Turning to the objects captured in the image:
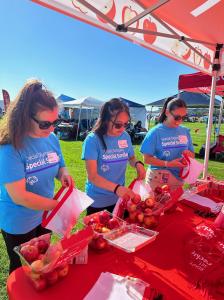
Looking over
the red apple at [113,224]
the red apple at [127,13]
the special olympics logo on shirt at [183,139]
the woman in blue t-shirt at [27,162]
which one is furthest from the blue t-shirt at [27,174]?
the special olympics logo on shirt at [183,139]

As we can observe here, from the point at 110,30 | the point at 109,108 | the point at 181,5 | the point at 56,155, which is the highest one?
the point at 181,5

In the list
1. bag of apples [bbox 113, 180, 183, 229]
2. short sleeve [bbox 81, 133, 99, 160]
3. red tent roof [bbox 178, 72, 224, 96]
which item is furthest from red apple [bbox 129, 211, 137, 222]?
red tent roof [bbox 178, 72, 224, 96]

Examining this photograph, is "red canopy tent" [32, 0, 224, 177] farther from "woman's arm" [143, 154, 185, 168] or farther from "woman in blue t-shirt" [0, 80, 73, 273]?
"woman's arm" [143, 154, 185, 168]

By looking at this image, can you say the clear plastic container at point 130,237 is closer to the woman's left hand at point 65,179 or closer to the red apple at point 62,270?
the red apple at point 62,270

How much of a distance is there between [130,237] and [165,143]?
49.8 inches

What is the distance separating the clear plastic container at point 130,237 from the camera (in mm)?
1297

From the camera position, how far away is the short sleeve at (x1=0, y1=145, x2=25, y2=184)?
137 centimetres

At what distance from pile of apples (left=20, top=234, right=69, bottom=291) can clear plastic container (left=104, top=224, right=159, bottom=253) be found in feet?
0.94

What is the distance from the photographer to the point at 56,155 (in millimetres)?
1720

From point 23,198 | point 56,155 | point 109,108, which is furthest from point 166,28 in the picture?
point 23,198

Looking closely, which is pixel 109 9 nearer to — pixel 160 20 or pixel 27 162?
pixel 160 20

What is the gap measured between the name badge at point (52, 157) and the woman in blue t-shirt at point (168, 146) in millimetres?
1030

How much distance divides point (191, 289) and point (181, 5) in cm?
202

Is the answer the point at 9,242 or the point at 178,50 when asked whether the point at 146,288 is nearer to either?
the point at 9,242
